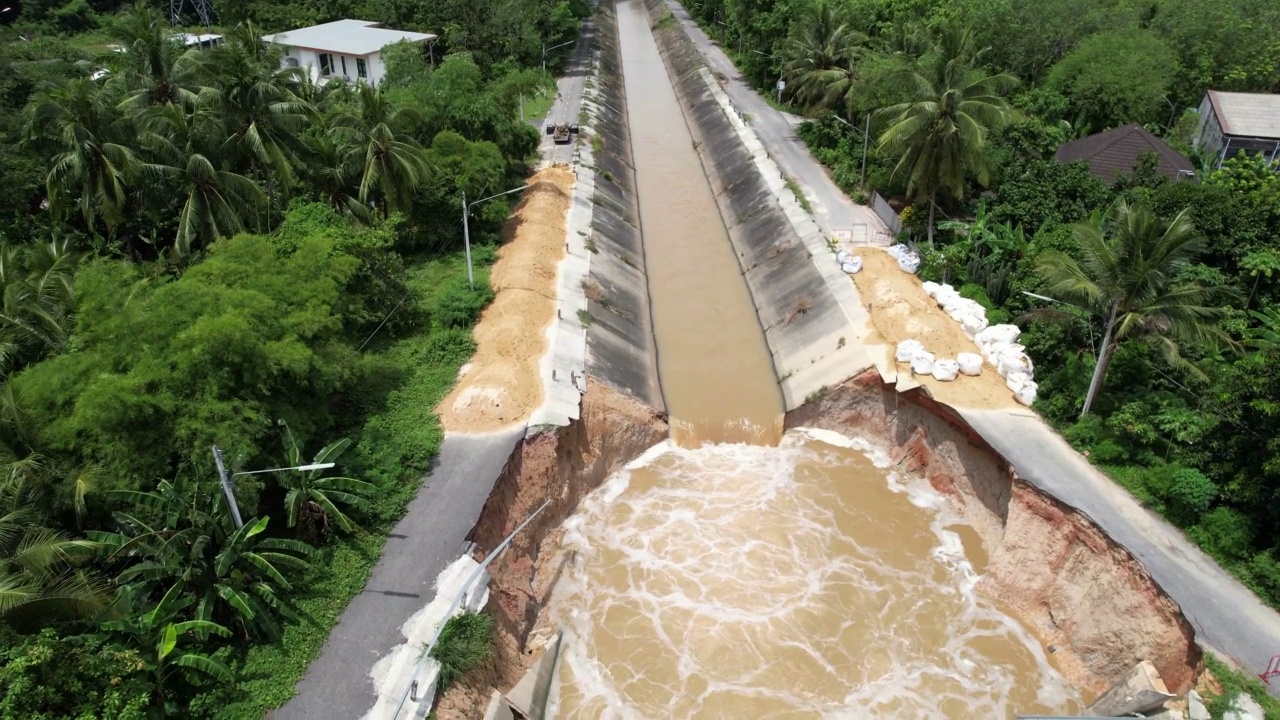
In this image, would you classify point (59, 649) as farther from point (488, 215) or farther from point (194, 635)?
point (488, 215)

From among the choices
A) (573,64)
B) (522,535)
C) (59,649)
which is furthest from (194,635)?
(573,64)

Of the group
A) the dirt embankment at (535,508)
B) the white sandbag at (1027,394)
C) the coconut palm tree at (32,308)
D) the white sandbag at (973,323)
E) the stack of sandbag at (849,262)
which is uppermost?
the coconut palm tree at (32,308)

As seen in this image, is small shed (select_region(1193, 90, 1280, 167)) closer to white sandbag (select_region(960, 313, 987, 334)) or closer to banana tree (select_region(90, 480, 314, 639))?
white sandbag (select_region(960, 313, 987, 334))

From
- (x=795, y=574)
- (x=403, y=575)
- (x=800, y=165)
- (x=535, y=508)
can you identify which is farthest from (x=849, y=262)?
(x=403, y=575)

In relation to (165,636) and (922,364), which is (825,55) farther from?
(165,636)

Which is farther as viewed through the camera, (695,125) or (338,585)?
(695,125)

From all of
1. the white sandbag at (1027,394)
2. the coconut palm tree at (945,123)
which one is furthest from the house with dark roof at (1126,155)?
the white sandbag at (1027,394)

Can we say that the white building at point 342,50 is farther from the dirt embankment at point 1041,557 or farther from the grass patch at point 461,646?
the grass patch at point 461,646
